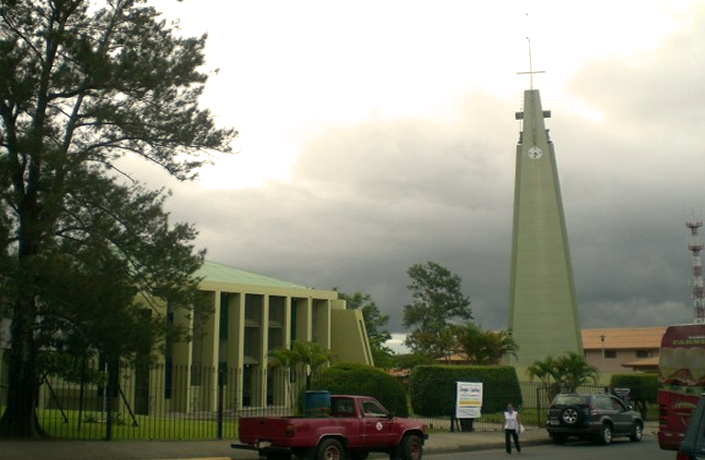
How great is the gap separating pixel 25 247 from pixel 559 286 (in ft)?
137

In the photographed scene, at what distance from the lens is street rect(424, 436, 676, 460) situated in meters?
21.6

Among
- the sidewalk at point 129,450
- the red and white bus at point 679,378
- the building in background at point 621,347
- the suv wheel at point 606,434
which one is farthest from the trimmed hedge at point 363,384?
the building in background at point 621,347

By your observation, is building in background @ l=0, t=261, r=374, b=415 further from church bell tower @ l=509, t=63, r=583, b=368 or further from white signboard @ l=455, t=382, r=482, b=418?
white signboard @ l=455, t=382, r=482, b=418

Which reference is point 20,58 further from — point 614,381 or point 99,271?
point 614,381

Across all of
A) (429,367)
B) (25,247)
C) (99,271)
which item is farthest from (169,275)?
(429,367)

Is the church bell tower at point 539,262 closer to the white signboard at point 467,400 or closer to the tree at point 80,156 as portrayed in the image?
the white signboard at point 467,400

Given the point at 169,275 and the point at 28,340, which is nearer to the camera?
the point at 28,340

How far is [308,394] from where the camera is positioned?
20047 millimetres

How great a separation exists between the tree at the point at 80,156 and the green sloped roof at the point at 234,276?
24850mm

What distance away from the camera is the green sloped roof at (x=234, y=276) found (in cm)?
4855

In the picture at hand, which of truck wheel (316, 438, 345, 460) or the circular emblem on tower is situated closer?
truck wheel (316, 438, 345, 460)

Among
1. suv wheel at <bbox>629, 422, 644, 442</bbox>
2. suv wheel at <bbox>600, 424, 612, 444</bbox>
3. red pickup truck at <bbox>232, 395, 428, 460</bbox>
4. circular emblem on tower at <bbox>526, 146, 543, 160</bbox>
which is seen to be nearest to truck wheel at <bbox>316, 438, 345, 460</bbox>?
red pickup truck at <bbox>232, 395, 428, 460</bbox>

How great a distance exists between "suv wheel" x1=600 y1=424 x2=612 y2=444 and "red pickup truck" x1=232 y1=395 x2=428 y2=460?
30.5 ft

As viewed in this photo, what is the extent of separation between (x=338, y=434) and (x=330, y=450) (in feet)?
1.29
